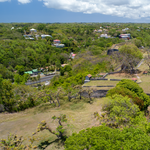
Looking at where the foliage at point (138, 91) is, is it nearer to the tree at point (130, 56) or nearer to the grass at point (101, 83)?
the grass at point (101, 83)

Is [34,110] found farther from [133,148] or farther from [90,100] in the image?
[133,148]

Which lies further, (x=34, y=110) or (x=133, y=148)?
(x=34, y=110)

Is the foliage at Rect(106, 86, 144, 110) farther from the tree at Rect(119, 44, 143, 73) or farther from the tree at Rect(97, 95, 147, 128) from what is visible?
the tree at Rect(119, 44, 143, 73)

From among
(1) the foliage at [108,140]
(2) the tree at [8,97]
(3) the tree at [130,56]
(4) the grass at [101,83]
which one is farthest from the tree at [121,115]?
(3) the tree at [130,56]

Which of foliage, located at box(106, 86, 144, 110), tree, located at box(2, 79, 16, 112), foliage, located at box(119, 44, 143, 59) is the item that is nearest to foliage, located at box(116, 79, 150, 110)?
foliage, located at box(106, 86, 144, 110)

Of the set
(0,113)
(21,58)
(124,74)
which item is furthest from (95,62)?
(21,58)

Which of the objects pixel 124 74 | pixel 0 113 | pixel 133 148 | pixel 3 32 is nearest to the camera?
pixel 133 148

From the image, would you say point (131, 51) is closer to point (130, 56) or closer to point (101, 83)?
point (130, 56)

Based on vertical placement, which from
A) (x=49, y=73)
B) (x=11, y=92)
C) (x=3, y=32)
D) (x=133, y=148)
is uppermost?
(x=3, y=32)
